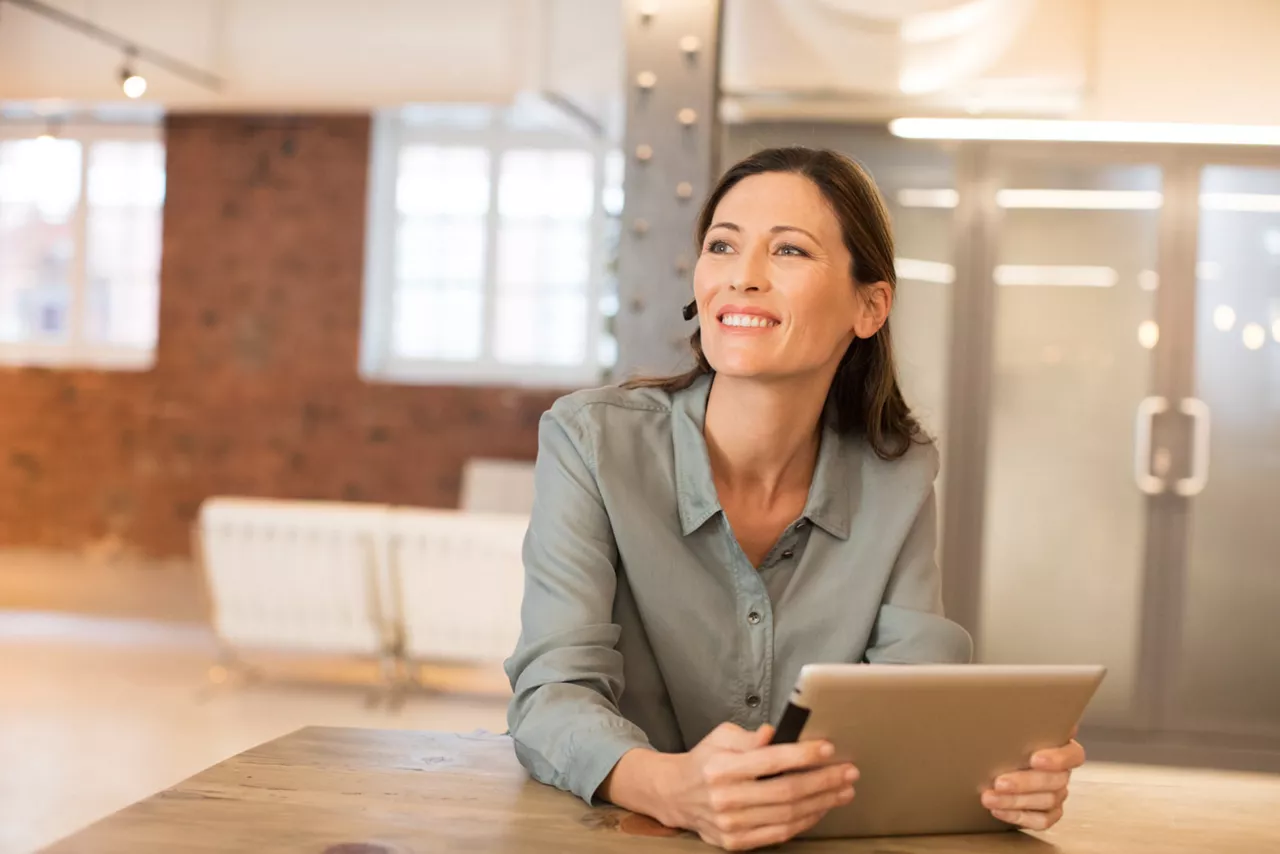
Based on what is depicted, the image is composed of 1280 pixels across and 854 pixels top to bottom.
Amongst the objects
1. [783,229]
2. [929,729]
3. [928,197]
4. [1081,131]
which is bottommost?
[929,729]

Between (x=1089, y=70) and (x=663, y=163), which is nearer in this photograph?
(x=663, y=163)

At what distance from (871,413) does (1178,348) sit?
3.66 m

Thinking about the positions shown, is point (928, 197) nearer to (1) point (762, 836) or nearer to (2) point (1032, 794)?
(2) point (1032, 794)

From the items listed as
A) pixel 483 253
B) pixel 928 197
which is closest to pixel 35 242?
pixel 483 253

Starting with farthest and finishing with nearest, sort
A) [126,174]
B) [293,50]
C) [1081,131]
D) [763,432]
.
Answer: [126,174] < [293,50] < [1081,131] < [763,432]

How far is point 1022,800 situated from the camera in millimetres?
1238

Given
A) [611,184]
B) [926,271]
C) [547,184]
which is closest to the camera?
[926,271]

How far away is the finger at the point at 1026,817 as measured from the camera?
4.07ft

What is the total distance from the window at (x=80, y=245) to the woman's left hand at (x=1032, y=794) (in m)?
8.51

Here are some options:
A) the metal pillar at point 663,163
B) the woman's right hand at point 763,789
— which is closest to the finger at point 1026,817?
the woman's right hand at point 763,789

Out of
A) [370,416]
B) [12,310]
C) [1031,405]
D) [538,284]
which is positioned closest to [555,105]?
[538,284]

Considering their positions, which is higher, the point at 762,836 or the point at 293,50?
the point at 293,50

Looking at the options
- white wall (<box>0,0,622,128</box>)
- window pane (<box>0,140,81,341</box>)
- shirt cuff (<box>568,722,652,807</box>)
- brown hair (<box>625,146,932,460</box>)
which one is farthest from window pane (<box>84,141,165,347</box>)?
shirt cuff (<box>568,722,652,807</box>)

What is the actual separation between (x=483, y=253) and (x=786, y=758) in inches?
307
